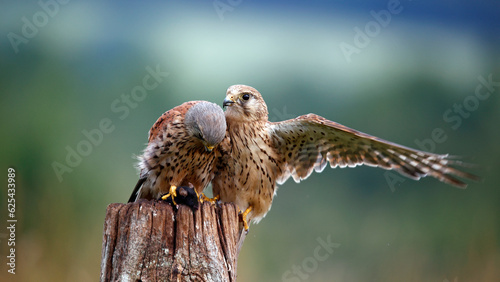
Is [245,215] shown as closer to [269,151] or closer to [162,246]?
[269,151]

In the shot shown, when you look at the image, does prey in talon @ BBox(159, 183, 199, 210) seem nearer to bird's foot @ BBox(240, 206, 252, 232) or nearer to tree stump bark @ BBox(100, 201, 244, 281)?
tree stump bark @ BBox(100, 201, 244, 281)

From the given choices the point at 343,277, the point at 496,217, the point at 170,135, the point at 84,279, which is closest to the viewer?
the point at 170,135

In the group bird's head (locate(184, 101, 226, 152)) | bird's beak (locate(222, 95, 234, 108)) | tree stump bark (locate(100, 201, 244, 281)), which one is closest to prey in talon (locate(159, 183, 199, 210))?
tree stump bark (locate(100, 201, 244, 281))

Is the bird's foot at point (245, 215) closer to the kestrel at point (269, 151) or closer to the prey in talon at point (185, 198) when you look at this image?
the kestrel at point (269, 151)

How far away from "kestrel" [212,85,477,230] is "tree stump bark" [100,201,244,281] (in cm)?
84

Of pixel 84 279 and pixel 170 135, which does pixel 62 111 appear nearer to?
pixel 84 279

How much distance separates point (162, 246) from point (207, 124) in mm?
731

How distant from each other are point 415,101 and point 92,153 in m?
2.51

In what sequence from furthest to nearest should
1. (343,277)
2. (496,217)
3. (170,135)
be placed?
(496,217) → (343,277) → (170,135)

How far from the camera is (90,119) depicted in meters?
3.32

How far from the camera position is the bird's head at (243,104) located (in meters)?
2.46

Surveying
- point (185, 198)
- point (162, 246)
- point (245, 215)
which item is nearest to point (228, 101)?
point (245, 215)

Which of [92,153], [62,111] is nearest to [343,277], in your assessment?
[92,153]

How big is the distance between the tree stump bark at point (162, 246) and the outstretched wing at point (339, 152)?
99 centimetres
